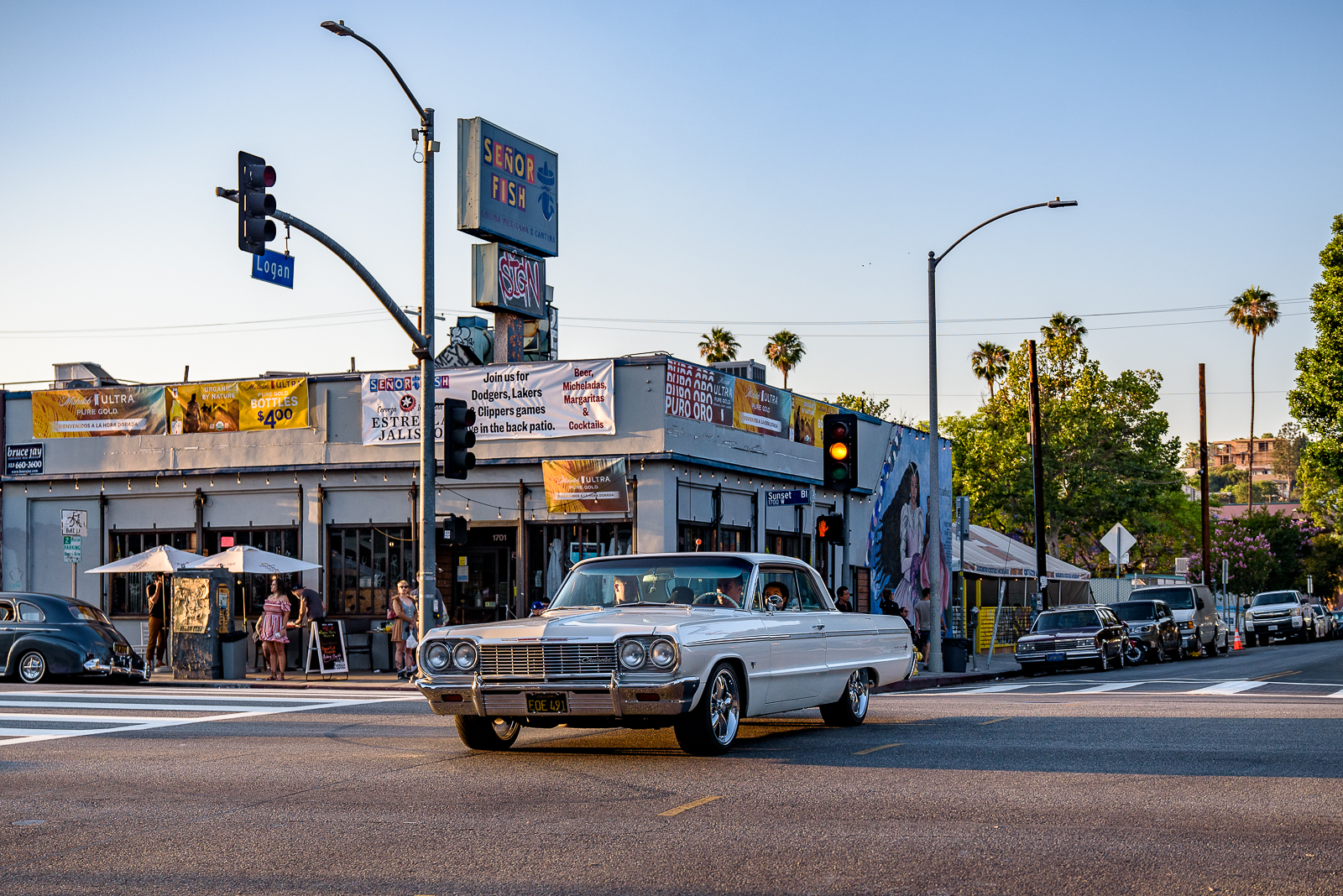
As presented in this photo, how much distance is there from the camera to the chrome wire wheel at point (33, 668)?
21938 mm

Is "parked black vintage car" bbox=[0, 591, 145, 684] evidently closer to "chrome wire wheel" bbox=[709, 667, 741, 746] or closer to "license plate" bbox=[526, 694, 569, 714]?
"license plate" bbox=[526, 694, 569, 714]

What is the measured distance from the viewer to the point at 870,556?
35688 millimetres

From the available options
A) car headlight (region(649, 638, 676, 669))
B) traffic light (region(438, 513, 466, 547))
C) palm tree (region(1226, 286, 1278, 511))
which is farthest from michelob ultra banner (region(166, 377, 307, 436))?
palm tree (region(1226, 286, 1278, 511))

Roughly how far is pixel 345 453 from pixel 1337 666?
20385 mm

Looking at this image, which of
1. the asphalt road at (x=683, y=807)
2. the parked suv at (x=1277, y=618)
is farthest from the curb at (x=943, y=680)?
the parked suv at (x=1277, y=618)

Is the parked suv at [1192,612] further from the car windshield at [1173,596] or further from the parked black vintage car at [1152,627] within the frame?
the parked black vintage car at [1152,627]

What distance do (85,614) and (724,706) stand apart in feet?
49.6

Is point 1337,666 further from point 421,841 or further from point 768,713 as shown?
point 421,841

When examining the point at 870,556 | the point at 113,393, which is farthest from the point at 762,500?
the point at 113,393

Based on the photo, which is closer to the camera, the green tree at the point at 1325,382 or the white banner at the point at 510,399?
the white banner at the point at 510,399

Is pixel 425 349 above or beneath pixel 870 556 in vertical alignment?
above

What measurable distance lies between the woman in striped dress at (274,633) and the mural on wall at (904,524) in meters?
16.2

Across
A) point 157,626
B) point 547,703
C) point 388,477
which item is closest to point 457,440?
point 388,477

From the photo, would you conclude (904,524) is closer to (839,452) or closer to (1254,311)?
(839,452)
